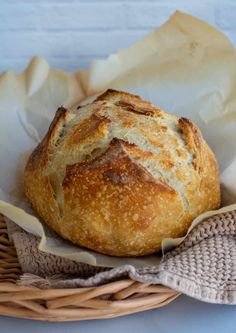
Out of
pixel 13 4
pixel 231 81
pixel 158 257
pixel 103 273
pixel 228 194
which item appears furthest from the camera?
pixel 13 4

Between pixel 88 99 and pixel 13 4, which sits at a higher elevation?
pixel 13 4

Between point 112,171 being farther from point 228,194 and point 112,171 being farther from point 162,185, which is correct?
point 228,194

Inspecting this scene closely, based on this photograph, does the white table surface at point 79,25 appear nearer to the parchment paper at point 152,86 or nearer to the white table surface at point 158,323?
the parchment paper at point 152,86

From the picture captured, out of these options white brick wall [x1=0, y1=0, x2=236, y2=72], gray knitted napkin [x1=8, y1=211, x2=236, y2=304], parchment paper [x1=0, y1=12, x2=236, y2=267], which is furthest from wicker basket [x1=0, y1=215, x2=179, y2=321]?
white brick wall [x1=0, y1=0, x2=236, y2=72]

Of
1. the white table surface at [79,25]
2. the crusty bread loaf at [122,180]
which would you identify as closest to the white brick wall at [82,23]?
the white table surface at [79,25]

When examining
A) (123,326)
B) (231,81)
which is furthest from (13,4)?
(123,326)

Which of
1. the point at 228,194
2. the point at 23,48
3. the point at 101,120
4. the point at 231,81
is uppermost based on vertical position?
the point at 23,48
